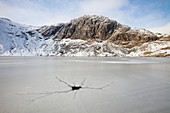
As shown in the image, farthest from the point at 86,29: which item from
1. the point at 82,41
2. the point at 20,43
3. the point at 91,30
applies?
the point at 20,43

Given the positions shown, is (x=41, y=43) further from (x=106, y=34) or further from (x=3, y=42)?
(x=106, y=34)

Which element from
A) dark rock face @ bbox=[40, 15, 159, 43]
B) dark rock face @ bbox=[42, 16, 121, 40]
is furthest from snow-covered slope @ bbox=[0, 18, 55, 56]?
dark rock face @ bbox=[42, 16, 121, 40]

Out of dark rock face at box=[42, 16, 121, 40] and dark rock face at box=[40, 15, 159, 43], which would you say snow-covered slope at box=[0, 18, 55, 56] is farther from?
dark rock face at box=[42, 16, 121, 40]

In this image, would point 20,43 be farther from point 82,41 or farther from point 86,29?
point 86,29

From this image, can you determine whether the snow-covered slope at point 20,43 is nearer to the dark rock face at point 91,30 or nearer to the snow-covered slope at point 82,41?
the snow-covered slope at point 82,41

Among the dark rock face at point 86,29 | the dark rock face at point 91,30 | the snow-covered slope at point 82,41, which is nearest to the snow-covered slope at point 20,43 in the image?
the snow-covered slope at point 82,41

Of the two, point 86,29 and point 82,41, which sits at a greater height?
point 86,29

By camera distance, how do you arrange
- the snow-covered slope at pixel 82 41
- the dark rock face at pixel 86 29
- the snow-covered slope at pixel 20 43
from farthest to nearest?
the dark rock face at pixel 86 29 → the snow-covered slope at pixel 20 43 → the snow-covered slope at pixel 82 41
